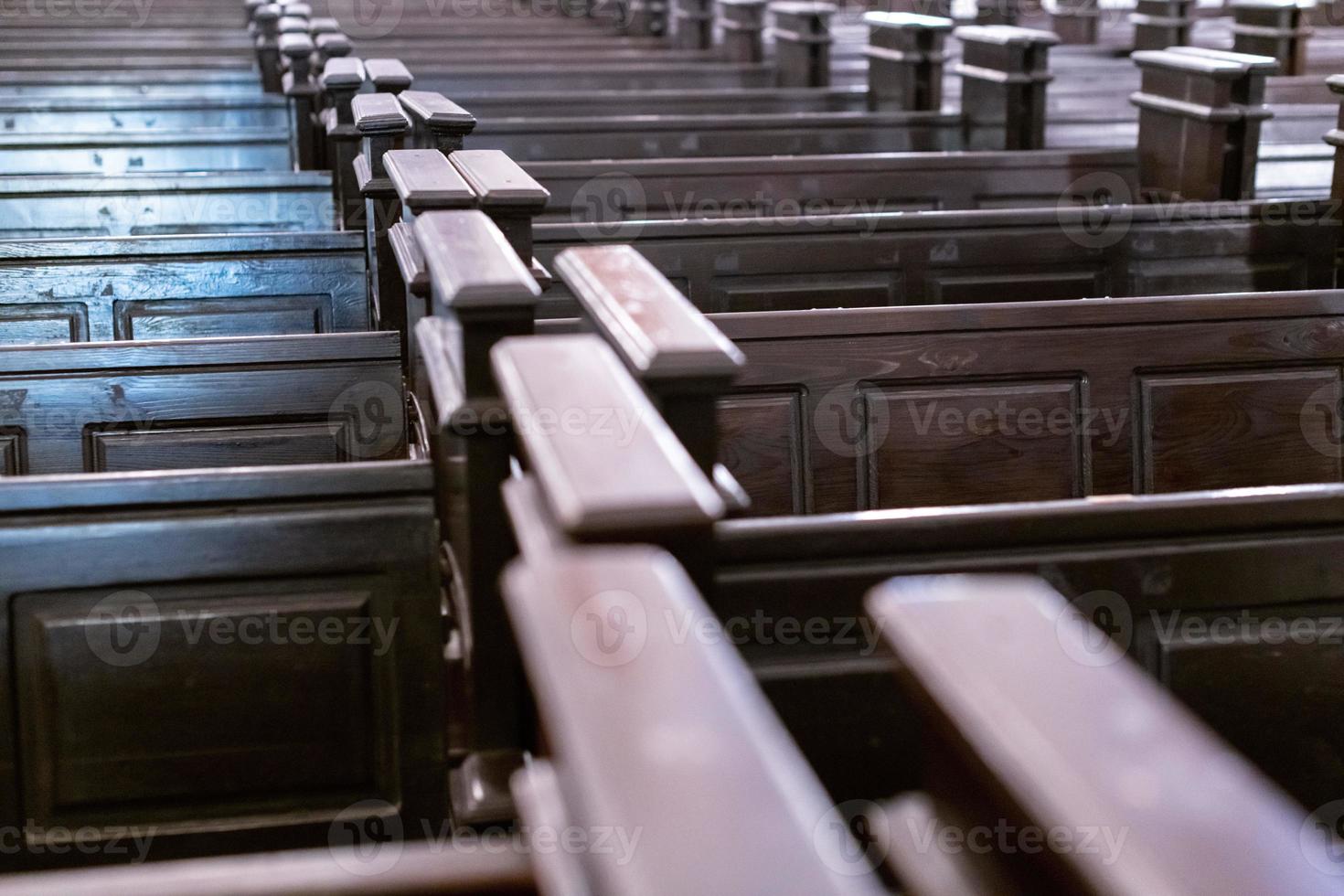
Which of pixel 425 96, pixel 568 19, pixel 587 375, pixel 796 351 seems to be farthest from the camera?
pixel 568 19

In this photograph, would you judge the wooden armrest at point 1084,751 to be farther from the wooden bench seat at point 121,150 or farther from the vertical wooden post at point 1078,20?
the vertical wooden post at point 1078,20

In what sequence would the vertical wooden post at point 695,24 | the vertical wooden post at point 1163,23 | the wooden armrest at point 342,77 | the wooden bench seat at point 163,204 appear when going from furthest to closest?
1. the vertical wooden post at point 695,24
2. the vertical wooden post at point 1163,23
3. the wooden bench seat at point 163,204
4. the wooden armrest at point 342,77

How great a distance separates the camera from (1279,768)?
1479 millimetres

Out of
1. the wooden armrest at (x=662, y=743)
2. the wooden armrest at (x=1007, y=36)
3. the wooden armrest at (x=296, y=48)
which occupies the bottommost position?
the wooden armrest at (x=662, y=743)

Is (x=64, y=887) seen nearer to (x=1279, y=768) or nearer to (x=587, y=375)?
(x=587, y=375)

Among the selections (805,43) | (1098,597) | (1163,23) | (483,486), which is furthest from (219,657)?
(1163,23)

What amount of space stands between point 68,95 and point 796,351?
380 centimetres

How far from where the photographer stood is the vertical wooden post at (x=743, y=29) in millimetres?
6473

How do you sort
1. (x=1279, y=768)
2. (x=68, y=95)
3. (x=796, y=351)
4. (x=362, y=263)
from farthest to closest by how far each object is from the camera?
(x=68, y=95) < (x=362, y=263) < (x=796, y=351) < (x=1279, y=768)

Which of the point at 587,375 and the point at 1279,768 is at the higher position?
the point at 587,375

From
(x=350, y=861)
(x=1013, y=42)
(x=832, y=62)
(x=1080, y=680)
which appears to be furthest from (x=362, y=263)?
(x=832, y=62)

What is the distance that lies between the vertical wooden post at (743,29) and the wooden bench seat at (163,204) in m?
2.96

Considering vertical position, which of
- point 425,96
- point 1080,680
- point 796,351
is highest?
point 425,96

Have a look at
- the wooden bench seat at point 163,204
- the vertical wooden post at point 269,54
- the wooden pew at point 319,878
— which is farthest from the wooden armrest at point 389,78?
the vertical wooden post at point 269,54
